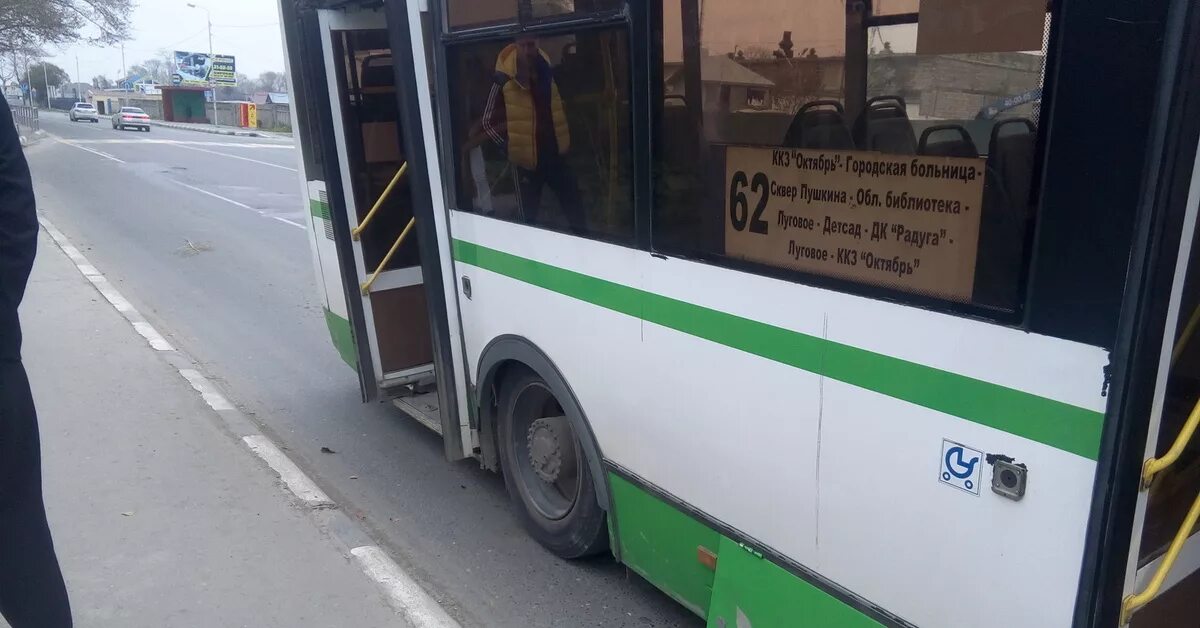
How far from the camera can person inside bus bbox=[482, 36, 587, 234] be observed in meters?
3.51

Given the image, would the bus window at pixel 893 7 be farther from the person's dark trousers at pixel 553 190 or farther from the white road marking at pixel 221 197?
the white road marking at pixel 221 197

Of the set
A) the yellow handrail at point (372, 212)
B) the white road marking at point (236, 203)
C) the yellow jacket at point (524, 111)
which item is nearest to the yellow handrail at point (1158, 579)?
the yellow jacket at point (524, 111)

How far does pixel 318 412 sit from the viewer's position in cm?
614

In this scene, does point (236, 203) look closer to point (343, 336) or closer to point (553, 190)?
point (343, 336)

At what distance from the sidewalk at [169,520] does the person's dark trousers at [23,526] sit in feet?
2.21

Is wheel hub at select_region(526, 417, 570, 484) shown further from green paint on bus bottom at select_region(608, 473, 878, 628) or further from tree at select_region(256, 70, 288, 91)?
tree at select_region(256, 70, 288, 91)

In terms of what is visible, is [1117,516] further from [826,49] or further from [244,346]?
[244,346]

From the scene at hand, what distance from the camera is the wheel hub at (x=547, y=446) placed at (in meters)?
3.95

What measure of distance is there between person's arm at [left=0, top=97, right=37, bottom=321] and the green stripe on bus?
5.80 ft

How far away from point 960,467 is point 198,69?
323 feet

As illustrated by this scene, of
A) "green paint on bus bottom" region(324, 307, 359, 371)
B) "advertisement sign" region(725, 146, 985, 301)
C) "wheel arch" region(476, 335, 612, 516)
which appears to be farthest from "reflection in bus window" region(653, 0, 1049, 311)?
"green paint on bus bottom" region(324, 307, 359, 371)

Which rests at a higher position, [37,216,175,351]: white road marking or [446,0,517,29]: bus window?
[446,0,517,29]: bus window

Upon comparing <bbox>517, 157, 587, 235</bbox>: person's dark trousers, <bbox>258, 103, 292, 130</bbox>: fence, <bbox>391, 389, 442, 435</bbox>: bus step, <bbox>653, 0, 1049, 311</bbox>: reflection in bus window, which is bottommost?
<bbox>258, 103, 292, 130</bbox>: fence

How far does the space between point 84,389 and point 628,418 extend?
4.69m
